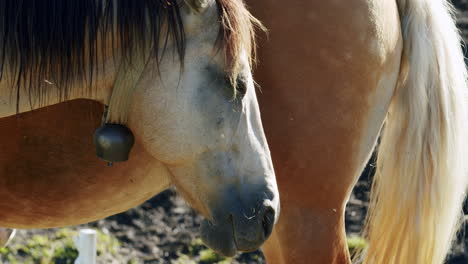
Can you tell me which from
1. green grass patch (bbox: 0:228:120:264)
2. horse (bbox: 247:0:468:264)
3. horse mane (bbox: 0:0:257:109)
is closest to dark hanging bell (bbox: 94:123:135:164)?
horse mane (bbox: 0:0:257:109)

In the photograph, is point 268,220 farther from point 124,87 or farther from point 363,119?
point 363,119

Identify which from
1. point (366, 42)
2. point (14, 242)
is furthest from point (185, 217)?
point (366, 42)

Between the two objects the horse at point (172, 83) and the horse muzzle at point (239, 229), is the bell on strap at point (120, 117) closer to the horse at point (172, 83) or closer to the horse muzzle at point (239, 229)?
the horse at point (172, 83)

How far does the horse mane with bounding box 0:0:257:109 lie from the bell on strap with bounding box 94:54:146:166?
4 cm

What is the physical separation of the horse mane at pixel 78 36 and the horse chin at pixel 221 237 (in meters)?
0.41

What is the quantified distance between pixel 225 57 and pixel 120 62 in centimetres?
26

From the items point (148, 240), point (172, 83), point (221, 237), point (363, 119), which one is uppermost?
point (172, 83)

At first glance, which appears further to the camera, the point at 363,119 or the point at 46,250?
the point at 46,250

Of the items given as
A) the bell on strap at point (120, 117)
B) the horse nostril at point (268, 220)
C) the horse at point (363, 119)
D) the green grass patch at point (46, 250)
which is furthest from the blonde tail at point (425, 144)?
the green grass patch at point (46, 250)

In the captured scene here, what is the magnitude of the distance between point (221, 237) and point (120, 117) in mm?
409

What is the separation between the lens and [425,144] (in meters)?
2.63

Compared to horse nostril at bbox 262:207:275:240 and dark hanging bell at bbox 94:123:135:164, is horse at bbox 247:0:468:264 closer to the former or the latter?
horse nostril at bbox 262:207:275:240

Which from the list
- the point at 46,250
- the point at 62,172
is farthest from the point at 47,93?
the point at 46,250

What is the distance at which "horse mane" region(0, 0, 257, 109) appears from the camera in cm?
182
